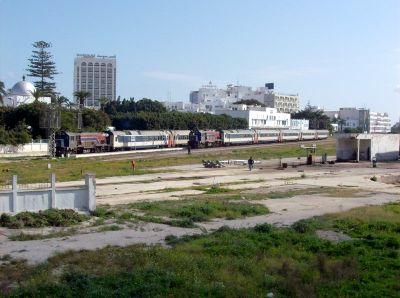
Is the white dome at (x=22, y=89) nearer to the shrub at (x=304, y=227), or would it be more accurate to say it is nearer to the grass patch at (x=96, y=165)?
the grass patch at (x=96, y=165)

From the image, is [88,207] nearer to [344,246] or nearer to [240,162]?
[344,246]

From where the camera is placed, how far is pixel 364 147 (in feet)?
224

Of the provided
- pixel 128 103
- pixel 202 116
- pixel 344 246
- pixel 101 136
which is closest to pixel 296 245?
pixel 344 246

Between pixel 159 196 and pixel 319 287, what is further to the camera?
pixel 159 196

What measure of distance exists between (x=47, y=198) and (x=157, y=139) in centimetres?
6324

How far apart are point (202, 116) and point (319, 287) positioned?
11312 centimetres

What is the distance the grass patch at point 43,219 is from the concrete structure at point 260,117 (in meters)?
128

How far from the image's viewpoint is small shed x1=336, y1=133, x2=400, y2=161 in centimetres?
6694

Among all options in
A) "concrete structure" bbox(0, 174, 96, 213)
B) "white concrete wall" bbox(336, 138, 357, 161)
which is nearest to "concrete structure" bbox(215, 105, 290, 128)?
"white concrete wall" bbox(336, 138, 357, 161)

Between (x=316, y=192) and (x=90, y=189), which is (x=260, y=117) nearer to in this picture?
(x=316, y=192)

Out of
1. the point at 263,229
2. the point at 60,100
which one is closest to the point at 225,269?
the point at 263,229

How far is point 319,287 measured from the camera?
12.1 metres

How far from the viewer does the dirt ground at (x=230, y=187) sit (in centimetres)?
1722

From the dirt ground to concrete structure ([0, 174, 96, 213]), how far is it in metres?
1.71
